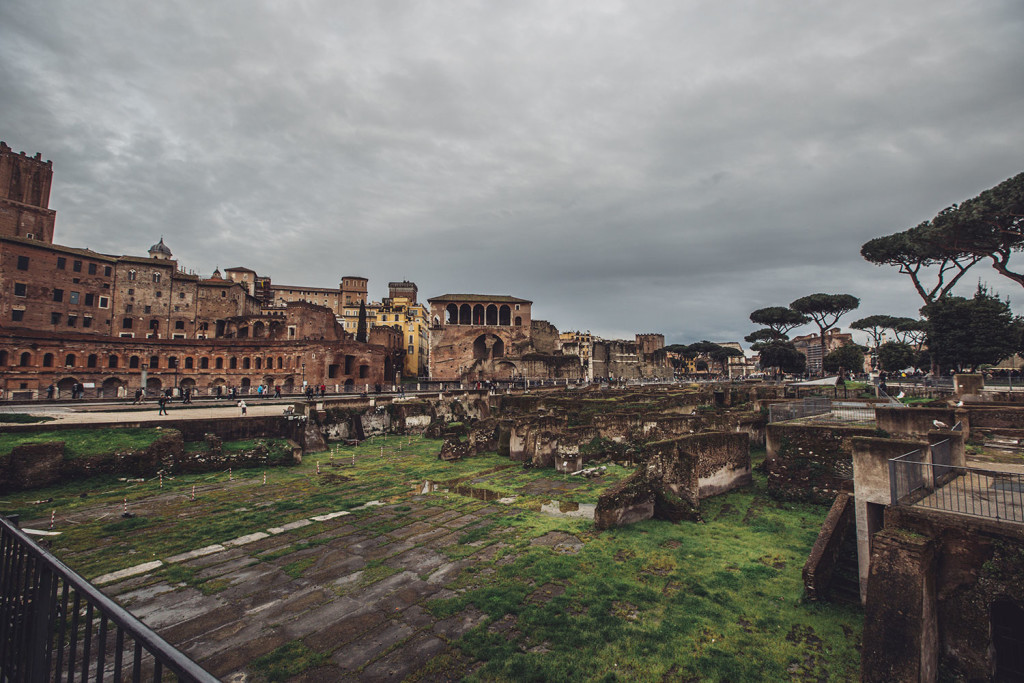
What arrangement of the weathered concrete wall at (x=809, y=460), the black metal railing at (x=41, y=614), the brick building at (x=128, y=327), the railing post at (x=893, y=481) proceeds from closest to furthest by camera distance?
the black metal railing at (x=41, y=614)
the railing post at (x=893, y=481)
the weathered concrete wall at (x=809, y=460)
the brick building at (x=128, y=327)

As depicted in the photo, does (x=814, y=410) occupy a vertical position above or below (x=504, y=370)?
below

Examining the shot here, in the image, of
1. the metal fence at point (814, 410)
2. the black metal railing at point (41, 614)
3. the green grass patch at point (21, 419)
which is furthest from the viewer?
the green grass patch at point (21, 419)

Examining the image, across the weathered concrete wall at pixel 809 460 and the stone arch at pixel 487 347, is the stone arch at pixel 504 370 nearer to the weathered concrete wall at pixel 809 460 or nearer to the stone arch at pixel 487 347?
the stone arch at pixel 487 347

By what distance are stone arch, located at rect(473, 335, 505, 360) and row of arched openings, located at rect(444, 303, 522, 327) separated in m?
4.29

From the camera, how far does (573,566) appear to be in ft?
21.8

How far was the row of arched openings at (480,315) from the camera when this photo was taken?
65.3 meters

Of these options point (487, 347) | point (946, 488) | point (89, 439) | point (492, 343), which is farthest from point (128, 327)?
point (946, 488)

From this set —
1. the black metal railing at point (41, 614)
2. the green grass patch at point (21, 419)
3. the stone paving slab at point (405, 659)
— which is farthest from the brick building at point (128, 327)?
the black metal railing at point (41, 614)

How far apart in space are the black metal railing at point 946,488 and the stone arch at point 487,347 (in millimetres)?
53133

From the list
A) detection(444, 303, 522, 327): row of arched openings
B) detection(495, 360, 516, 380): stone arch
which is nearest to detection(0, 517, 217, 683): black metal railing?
detection(495, 360, 516, 380): stone arch

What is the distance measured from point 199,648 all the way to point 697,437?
31.7 ft

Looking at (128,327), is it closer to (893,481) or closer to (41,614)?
(41,614)

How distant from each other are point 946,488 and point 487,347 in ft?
183

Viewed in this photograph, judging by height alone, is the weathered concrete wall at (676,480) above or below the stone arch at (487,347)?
below
